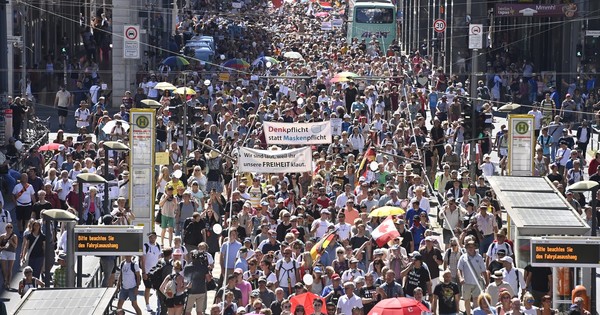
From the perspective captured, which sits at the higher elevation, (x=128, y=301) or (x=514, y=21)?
(x=514, y=21)

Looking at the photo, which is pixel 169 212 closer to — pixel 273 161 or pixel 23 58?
pixel 273 161

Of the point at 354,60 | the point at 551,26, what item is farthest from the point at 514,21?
the point at 354,60

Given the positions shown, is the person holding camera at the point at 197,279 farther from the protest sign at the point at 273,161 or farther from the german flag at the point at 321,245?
the protest sign at the point at 273,161

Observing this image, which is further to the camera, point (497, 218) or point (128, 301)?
point (497, 218)

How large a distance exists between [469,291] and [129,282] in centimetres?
477

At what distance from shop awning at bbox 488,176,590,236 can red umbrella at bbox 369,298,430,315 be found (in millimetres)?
2359

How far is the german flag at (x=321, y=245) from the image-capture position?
24484mm

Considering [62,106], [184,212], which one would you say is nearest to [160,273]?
[184,212]

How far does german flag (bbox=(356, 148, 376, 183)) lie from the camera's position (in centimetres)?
3222

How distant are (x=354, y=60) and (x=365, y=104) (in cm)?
1659

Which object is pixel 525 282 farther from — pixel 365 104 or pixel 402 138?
pixel 365 104

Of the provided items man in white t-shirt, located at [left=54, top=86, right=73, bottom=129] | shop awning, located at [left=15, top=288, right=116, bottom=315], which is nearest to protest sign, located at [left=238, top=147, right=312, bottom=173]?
shop awning, located at [left=15, top=288, right=116, bottom=315]

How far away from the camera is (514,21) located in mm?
65312

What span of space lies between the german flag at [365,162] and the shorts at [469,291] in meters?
7.60
